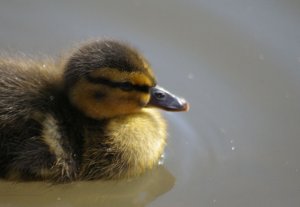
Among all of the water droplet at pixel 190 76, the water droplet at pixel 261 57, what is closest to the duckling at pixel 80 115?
the water droplet at pixel 190 76

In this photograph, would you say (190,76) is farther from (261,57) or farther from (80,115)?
(80,115)

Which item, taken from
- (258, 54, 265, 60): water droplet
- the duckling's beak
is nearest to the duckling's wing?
the duckling's beak

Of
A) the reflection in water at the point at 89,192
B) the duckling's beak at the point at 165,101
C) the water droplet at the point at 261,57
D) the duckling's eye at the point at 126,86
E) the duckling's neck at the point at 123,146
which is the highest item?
the water droplet at the point at 261,57

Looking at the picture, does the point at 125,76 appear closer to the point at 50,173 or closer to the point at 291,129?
the point at 50,173

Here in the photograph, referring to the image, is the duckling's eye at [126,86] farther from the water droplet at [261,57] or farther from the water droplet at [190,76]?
the water droplet at [261,57]

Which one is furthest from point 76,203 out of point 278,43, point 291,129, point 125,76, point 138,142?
point 278,43

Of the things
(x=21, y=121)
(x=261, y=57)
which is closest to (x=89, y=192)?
(x=21, y=121)
